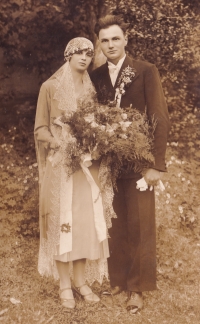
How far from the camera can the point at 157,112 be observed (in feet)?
12.4

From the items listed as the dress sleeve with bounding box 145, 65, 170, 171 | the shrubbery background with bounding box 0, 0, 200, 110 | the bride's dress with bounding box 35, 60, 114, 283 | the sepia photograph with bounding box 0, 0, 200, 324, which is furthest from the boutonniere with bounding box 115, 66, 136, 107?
the shrubbery background with bounding box 0, 0, 200, 110

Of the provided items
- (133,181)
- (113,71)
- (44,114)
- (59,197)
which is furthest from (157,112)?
(59,197)

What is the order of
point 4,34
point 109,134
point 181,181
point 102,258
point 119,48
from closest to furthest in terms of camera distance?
point 109,134 < point 119,48 < point 102,258 < point 4,34 < point 181,181

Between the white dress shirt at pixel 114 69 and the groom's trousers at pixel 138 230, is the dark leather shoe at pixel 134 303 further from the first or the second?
the white dress shirt at pixel 114 69

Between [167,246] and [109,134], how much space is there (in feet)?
6.72

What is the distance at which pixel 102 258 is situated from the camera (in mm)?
4039

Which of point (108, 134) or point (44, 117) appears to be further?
point (44, 117)

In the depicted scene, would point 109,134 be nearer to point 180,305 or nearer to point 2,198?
point 180,305

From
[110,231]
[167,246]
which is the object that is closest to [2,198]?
[110,231]

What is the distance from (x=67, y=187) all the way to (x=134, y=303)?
1230 mm

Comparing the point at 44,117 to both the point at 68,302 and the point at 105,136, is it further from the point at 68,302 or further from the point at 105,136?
the point at 68,302

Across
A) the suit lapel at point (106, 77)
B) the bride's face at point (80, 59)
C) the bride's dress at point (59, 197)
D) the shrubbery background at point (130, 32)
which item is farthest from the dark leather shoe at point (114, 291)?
the shrubbery background at point (130, 32)

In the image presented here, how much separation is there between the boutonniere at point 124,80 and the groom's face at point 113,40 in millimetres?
154

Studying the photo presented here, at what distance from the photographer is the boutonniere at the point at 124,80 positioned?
3836 mm
